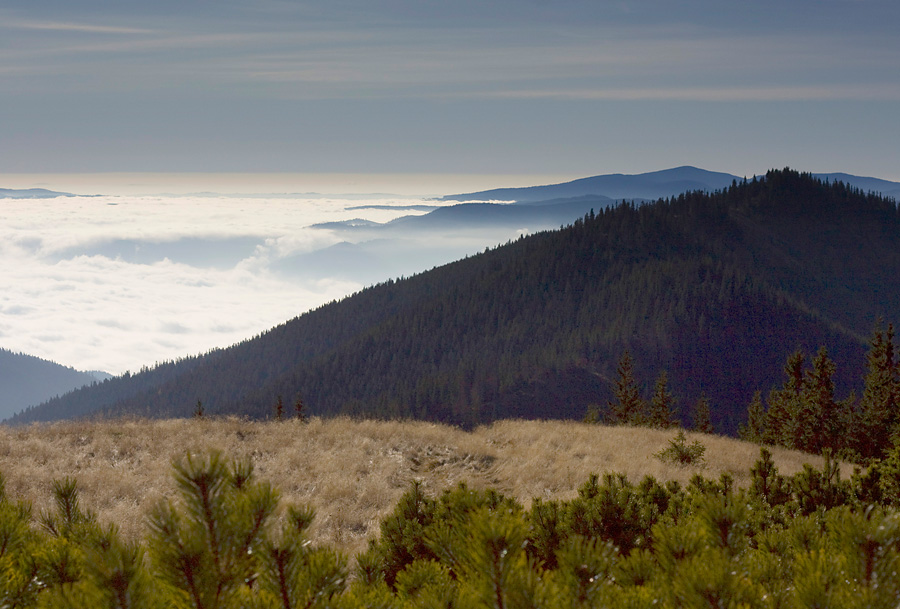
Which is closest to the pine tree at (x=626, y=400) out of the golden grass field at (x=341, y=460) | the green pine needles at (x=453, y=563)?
the golden grass field at (x=341, y=460)

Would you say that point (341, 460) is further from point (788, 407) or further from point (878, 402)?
point (788, 407)

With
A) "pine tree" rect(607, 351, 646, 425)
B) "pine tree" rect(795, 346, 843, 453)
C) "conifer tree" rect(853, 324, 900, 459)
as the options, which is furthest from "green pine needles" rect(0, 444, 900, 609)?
"pine tree" rect(607, 351, 646, 425)

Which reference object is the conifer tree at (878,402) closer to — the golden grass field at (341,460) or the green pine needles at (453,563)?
the golden grass field at (341,460)

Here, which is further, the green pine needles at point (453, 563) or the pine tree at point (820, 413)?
the pine tree at point (820, 413)

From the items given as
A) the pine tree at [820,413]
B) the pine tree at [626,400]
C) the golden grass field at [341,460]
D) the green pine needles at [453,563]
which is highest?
the green pine needles at [453,563]

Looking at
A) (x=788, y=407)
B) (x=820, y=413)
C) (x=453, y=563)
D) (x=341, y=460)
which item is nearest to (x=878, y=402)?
(x=820, y=413)

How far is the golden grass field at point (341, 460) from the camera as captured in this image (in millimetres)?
11812

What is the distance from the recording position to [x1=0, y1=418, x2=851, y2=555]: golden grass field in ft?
38.8

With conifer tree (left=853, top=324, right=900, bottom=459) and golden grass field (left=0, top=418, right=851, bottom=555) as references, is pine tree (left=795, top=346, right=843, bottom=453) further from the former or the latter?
golden grass field (left=0, top=418, right=851, bottom=555)

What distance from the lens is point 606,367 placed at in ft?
530

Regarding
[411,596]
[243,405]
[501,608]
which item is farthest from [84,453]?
[243,405]

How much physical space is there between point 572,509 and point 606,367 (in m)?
163

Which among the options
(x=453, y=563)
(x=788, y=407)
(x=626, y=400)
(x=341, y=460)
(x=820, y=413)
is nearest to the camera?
(x=453, y=563)

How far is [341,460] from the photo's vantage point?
47.9ft
